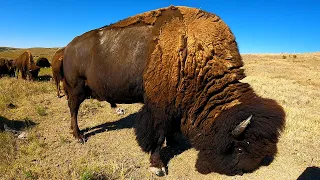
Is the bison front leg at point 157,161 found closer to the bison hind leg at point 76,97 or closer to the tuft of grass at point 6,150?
the bison hind leg at point 76,97

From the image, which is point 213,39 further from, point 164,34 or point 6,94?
point 6,94

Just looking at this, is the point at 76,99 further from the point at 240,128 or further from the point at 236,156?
the point at 240,128

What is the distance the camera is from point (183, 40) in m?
5.31

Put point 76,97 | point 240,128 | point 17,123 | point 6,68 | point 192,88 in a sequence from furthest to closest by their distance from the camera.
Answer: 1. point 6,68
2. point 17,123
3. point 76,97
4. point 192,88
5. point 240,128

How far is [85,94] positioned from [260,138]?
4.50 metres

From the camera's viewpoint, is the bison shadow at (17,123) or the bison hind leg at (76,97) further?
the bison shadow at (17,123)

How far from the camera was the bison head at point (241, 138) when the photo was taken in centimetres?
452

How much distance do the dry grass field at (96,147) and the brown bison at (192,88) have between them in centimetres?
63

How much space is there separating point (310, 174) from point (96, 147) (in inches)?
179

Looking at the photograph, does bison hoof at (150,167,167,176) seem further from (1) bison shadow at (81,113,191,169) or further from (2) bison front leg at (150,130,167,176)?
(1) bison shadow at (81,113,191,169)

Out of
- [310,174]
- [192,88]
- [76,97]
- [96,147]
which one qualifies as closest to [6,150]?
[96,147]

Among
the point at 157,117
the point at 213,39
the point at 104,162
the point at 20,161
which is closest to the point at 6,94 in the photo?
the point at 20,161

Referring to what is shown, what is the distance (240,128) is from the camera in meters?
4.52

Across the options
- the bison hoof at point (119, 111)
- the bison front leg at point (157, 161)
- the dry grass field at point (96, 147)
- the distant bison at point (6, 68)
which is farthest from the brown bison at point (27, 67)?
the bison front leg at point (157, 161)
